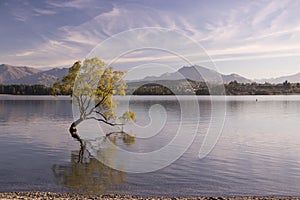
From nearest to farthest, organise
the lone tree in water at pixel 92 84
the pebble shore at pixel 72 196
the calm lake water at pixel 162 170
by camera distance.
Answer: the pebble shore at pixel 72 196 → the calm lake water at pixel 162 170 → the lone tree in water at pixel 92 84

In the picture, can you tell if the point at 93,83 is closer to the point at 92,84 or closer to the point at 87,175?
the point at 92,84

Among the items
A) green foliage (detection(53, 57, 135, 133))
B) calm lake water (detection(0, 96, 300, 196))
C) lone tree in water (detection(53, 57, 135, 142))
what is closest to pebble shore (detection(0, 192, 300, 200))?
calm lake water (detection(0, 96, 300, 196))

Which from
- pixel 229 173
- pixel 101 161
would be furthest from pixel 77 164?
pixel 229 173

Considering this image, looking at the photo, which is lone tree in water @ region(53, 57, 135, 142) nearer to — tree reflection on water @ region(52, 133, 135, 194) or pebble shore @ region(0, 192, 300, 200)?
tree reflection on water @ region(52, 133, 135, 194)

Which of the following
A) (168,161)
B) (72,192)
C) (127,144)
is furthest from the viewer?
(127,144)

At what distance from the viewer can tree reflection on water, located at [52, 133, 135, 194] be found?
795 inches

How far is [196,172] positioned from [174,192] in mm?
5667

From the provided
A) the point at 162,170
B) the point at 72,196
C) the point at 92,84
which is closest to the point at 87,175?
the point at 72,196

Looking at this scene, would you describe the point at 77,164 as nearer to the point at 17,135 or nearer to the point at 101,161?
the point at 101,161

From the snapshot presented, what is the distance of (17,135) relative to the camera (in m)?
44.9

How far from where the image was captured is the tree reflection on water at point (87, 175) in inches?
795

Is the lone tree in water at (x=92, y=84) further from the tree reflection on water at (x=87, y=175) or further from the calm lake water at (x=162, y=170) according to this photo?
the tree reflection on water at (x=87, y=175)

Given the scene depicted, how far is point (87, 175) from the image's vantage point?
23047 millimetres

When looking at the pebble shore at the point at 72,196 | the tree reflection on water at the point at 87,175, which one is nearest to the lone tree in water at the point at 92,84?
the tree reflection on water at the point at 87,175
